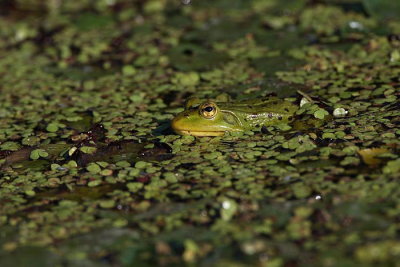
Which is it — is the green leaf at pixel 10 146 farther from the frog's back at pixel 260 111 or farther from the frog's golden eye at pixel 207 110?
the frog's back at pixel 260 111

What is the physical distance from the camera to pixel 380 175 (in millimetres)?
4023

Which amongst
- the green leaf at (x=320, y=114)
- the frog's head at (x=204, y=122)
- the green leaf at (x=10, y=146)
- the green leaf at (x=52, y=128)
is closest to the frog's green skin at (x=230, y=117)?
the frog's head at (x=204, y=122)

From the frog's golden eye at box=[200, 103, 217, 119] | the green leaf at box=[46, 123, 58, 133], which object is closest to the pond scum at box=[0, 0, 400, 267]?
the green leaf at box=[46, 123, 58, 133]

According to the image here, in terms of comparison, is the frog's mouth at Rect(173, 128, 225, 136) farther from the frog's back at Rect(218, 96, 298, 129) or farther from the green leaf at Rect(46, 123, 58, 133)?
the green leaf at Rect(46, 123, 58, 133)

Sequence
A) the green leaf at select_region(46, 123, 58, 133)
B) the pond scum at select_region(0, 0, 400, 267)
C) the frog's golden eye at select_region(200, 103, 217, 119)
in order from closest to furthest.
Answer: the pond scum at select_region(0, 0, 400, 267) → the frog's golden eye at select_region(200, 103, 217, 119) → the green leaf at select_region(46, 123, 58, 133)

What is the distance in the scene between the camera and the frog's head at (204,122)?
4699 mm

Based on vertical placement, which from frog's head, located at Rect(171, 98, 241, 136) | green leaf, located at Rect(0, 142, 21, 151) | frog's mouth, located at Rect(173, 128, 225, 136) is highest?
frog's head, located at Rect(171, 98, 241, 136)

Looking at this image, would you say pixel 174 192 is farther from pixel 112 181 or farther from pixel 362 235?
pixel 362 235

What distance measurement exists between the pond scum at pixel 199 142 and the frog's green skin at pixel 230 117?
0.25ft

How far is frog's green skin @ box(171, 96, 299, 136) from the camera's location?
471 centimetres

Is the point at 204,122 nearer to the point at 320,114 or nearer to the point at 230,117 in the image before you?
the point at 230,117

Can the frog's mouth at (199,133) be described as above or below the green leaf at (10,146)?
above

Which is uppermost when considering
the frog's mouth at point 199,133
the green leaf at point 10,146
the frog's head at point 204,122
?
the frog's head at point 204,122

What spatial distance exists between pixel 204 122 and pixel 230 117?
0.19 metres
